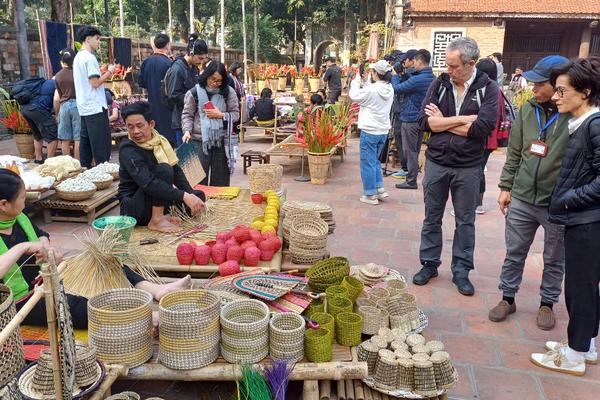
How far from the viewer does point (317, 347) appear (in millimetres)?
2348

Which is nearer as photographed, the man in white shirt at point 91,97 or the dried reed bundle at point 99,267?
the dried reed bundle at point 99,267

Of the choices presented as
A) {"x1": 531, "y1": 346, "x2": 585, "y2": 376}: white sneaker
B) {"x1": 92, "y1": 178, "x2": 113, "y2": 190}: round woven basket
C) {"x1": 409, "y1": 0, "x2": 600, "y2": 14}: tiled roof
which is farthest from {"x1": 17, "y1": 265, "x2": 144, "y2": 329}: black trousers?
{"x1": 409, "y1": 0, "x2": 600, "y2": 14}: tiled roof


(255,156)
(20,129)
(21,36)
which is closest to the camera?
(255,156)

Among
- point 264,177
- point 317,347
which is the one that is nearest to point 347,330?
point 317,347

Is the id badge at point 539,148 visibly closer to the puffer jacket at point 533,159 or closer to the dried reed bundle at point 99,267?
the puffer jacket at point 533,159

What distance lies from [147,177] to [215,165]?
5.11 ft

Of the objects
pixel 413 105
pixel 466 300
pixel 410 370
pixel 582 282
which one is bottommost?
pixel 466 300

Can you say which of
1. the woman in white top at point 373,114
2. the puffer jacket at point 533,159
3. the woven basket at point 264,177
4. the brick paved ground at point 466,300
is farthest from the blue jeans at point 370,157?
the puffer jacket at point 533,159

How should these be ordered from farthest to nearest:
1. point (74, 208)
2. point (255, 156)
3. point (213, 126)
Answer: point (255, 156)
point (74, 208)
point (213, 126)

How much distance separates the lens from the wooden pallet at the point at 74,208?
4.96 m

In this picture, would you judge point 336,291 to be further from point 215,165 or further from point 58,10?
point 58,10

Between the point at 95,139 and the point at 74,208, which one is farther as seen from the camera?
the point at 95,139

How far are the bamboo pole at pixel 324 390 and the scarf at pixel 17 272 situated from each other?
1.51 meters

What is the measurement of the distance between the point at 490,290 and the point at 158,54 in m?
5.13
